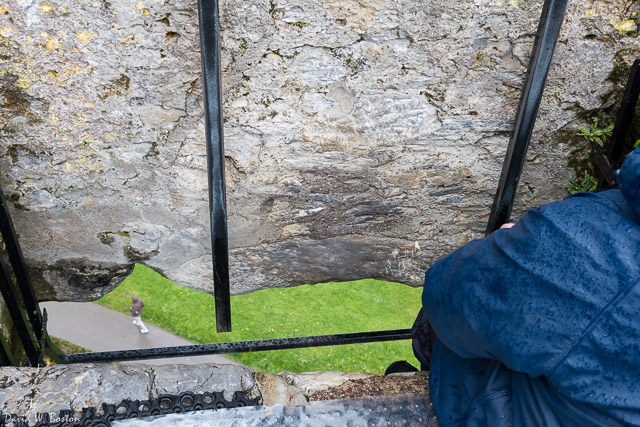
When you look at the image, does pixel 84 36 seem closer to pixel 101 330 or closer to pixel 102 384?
pixel 102 384

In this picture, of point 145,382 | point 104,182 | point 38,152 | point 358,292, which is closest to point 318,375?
point 145,382

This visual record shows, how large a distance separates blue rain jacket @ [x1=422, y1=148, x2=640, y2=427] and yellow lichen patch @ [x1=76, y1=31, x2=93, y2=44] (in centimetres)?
142

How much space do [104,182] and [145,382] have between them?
2.70ft

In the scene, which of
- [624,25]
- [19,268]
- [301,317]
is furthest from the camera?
[301,317]

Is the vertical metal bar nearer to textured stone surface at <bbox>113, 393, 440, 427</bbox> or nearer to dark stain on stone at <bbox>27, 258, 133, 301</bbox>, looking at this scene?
dark stain on stone at <bbox>27, 258, 133, 301</bbox>

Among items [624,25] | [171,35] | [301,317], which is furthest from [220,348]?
[301,317]

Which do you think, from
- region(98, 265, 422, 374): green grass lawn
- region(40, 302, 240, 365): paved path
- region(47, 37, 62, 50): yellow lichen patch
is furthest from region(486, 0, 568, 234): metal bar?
region(40, 302, 240, 365): paved path

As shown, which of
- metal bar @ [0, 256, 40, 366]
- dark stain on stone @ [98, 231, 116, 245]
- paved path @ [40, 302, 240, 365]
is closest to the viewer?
metal bar @ [0, 256, 40, 366]

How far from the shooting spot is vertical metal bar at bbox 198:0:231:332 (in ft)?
5.94

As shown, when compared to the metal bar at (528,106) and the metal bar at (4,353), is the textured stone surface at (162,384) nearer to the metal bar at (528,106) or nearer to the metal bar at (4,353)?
the metal bar at (4,353)

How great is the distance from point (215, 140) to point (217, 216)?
0.32 m

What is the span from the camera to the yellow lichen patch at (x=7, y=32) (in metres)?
1.89

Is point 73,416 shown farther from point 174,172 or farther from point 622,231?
point 622,231

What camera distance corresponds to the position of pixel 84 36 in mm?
1955
